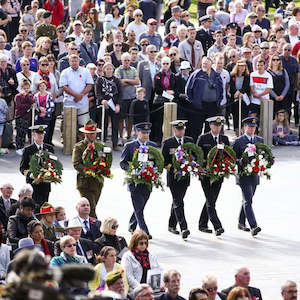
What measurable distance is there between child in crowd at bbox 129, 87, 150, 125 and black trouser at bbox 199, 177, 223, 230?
17.7 ft

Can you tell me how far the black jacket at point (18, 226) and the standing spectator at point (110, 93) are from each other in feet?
26.9

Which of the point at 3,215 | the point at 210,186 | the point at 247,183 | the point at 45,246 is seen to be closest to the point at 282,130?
the point at 247,183

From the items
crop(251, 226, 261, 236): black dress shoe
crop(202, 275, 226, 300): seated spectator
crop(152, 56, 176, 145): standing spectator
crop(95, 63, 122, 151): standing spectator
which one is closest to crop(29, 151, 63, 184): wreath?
crop(251, 226, 261, 236): black dress shoe

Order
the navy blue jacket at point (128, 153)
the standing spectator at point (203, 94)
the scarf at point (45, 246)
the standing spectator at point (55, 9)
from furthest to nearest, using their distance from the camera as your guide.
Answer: the standing spectator at point (55, 9)
the standing spectator at point (203, 94)
the navy blue jacket at point (128, 153)
the scarf at point (45, 246)

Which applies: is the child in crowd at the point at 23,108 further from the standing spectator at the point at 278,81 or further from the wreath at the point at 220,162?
the wreath at the point at 220,162

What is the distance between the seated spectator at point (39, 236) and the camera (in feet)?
42.1

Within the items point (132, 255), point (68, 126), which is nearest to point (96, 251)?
point (132, 255)

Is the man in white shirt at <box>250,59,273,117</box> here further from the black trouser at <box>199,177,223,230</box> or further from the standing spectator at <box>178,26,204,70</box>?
the black trouser at <box>199,177,223,230</box>

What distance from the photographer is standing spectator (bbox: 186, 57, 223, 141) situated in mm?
22047

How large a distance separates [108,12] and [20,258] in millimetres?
25670

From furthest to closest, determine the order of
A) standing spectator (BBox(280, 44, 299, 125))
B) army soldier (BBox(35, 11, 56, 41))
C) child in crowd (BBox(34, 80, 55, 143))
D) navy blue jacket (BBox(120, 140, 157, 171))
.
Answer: army soldier (BBox(35, 11, 56, 41)) < standing spectator (BBox(280, 44, 299, 125)) < child in crowd (BBox(34, 80, 55, 143)) < navy blue jacket (BBox(120, 140, 157, 171))

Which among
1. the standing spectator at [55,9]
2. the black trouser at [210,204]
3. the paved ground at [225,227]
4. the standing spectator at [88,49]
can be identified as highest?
the standing spectator at [55,9]

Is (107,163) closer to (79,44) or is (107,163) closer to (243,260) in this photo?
(243,260)

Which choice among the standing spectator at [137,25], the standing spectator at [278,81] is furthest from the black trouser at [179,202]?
the standing spectator at [137,25]
